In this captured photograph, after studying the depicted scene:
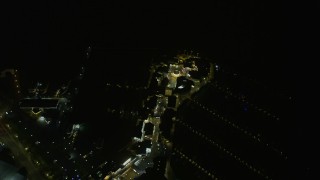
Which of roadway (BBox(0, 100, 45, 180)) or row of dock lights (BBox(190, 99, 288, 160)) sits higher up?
row of dock lights (BBox(190, 99, 288, 160))

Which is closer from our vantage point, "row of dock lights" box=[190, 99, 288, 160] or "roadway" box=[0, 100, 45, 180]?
"roadway" box=[0, 100, 45, 180]

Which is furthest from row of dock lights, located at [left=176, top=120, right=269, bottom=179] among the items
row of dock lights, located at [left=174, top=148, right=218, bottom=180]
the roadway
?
the roadway

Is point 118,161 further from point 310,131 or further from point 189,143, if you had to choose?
point 310,131

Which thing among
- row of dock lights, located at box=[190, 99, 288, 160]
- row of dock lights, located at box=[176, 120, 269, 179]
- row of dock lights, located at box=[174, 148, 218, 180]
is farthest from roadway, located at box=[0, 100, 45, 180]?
row of dock lights, located at box=[190, 99, 288, 160]

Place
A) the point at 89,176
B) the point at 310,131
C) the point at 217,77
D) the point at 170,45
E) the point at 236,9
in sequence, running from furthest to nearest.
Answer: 1. the point at 236,9
2. the point at 170,45
3. the point at 217,77
4. the point at 310,131
5. the point at 89,176

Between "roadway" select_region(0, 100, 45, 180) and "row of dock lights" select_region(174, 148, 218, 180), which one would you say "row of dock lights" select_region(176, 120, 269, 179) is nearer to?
"row of dock lights" select_region(174, 148, 218, 180)

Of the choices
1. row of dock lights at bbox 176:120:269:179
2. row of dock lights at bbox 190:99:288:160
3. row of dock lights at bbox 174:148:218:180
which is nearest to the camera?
row of dock lights at bbox 174:148:218:180

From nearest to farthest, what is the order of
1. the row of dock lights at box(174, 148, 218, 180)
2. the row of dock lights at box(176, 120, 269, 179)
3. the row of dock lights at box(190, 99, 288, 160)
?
the row of dock lights at box(174, 148, 218, 180)
the row of dock lights at box(176, 120, 269, 179)
the row of dock lights at box(190, 99, 288, 160)

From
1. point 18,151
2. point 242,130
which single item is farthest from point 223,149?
point 18,151

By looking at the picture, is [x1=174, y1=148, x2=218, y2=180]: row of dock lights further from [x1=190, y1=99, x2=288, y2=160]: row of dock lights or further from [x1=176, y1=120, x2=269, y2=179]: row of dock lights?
[x1=190, y1=99, x2=288, y2=160]: row of dock lights

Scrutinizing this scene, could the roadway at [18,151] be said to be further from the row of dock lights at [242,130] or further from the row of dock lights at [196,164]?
the row of dock lights at [242,130]

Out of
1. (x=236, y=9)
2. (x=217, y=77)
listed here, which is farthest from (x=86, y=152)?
(x=236, y=9)
